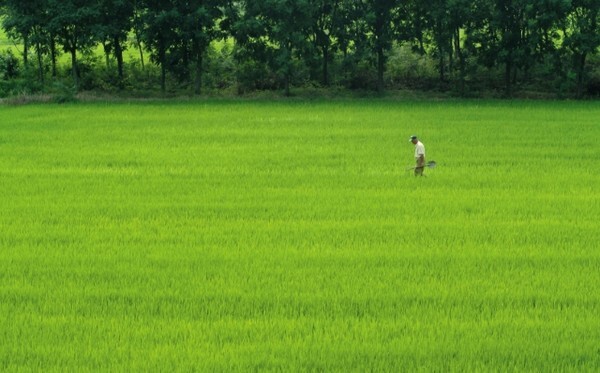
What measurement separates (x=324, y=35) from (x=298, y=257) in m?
34.6

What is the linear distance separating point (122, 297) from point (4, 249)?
309 cm

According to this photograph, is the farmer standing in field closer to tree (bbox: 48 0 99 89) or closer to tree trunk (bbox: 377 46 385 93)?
tree trunk (bbox: 377 46 385 93)

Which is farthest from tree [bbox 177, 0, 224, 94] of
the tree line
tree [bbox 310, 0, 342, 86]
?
tree [bbox 310, 0, 342, 86]

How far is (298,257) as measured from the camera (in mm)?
11477

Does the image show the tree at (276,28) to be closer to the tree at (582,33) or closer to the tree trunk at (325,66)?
the tree trunk at (325,66)

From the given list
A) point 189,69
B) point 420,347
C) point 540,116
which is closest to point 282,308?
point 420,347

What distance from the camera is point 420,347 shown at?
8242mm

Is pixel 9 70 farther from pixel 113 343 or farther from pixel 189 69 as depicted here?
pixel 113 343

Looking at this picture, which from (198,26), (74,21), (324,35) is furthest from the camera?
(324,35)

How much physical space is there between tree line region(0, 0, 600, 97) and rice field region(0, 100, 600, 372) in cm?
1782

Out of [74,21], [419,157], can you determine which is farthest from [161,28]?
[419,157]

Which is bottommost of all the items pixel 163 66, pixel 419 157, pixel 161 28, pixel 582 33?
pixel 419 157

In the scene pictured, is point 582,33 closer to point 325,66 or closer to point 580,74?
point 580,74

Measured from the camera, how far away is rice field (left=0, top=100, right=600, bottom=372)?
8250 mm
